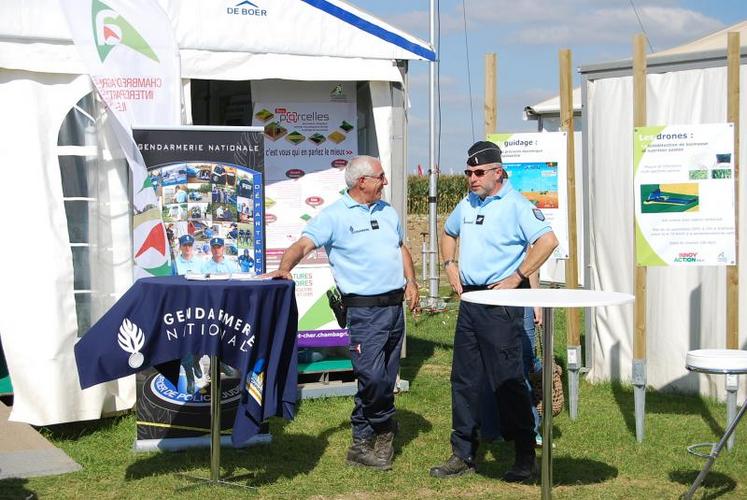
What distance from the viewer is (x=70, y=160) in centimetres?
680

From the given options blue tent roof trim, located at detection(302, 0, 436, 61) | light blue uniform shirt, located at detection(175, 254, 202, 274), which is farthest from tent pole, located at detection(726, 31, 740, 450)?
light blue uniform shirt, located at detection(175, 254, 202, 274)

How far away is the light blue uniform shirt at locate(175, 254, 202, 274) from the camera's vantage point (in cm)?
627

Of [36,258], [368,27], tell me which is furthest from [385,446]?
[368,27]

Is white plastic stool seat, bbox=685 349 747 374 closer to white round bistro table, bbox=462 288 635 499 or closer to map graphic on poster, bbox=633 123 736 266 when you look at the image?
white round bistro table, bbox=462 288 635 499

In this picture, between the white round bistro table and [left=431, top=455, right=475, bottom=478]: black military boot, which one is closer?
the white round bistro table

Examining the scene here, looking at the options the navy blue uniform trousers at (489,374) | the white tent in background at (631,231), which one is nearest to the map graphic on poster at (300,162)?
the white tent in background at (631,231)

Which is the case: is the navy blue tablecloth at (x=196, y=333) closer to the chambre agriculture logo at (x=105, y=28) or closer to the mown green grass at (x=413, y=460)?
the mown green grass at (x=413, y=460)

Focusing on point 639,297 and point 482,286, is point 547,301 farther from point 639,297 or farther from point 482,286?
point 639,297

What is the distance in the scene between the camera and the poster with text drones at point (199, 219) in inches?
246

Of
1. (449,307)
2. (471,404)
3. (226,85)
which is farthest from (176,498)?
(449,307)

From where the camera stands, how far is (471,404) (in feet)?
18.9

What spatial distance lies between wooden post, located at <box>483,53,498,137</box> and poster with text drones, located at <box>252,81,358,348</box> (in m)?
1.30

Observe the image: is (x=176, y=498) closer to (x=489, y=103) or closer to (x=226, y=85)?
(x=489, y=103)

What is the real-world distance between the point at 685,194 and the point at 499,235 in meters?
1.46
